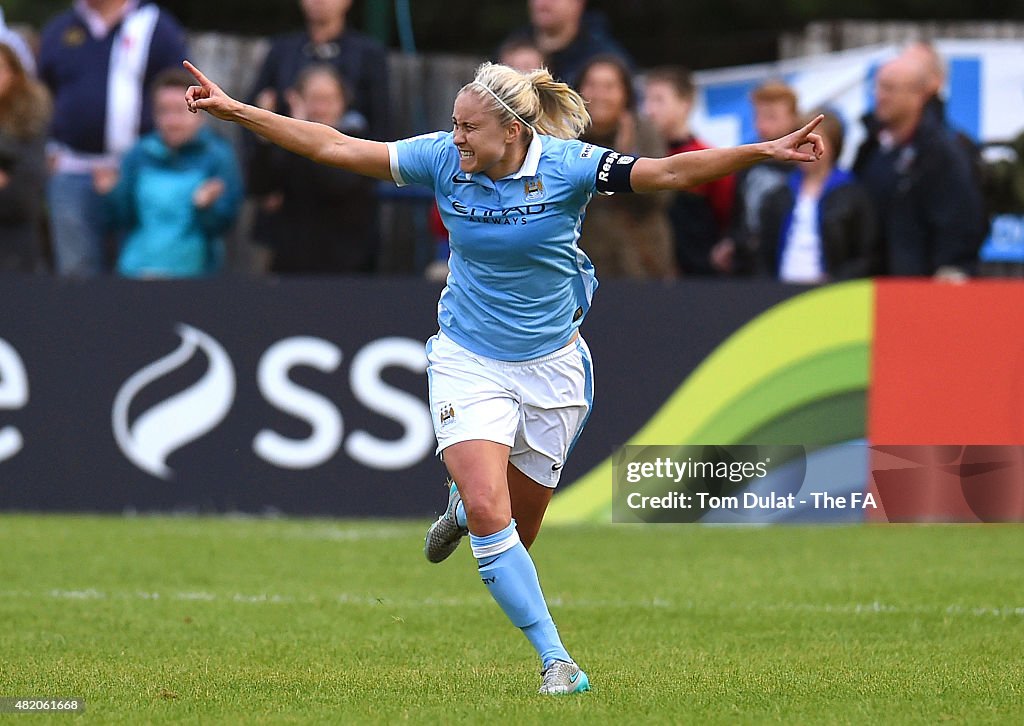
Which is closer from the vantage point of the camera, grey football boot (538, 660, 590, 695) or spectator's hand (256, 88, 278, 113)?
grey football boot (538, 660, 590, 695)

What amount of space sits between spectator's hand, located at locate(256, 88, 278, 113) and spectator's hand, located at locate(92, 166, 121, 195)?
115 centimetres

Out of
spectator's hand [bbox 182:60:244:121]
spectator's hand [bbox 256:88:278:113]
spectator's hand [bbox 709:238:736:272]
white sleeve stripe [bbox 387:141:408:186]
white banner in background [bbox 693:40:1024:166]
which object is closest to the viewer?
spectator's hand [bbox 182:60:244:121]

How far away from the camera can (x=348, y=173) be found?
12.4 m

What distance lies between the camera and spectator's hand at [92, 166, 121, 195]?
12812 mm

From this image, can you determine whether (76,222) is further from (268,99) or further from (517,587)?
(517,587)

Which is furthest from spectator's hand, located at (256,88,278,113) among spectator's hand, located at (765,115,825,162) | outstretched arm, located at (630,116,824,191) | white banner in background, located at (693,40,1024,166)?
spectator's hand, located at (765,115,825,162)

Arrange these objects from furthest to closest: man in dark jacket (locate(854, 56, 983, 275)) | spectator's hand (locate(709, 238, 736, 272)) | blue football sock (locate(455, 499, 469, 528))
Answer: spectator's hand (locate(709, 238, 736, 272))
man in dark jacket (locate(854, 56, 983, 275))
blue football sock (locate(455, 499, 469, 528))

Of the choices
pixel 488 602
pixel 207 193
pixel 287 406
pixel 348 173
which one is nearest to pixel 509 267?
pixel 488 602

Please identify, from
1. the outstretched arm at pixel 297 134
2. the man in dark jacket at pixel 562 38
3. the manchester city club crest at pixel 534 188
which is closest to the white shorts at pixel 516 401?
the manchester city club crest at pixel 534 188

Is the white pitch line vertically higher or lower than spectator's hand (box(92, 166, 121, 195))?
lower

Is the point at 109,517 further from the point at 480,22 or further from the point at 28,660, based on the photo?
the point at 480,22

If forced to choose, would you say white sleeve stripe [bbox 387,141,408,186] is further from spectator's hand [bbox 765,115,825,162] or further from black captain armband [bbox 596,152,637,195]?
spectator's hand [bbox 765,115,825,162]

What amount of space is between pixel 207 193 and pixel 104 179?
93 centimetres

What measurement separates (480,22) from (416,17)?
0.79 metres
